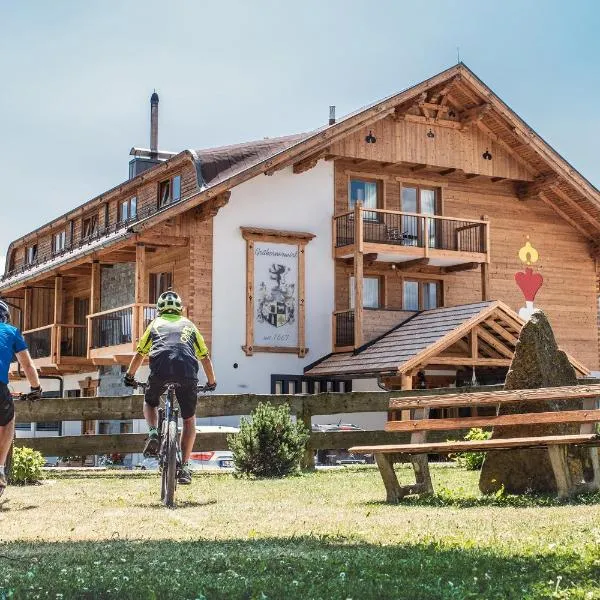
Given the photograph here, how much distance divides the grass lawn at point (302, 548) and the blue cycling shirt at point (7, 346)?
4.07 feet

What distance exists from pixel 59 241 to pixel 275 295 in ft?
45.4

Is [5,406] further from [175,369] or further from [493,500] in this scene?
[493,500]

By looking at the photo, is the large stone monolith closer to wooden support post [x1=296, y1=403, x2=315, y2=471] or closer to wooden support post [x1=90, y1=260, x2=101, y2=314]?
wooden support post [x1=296, y1=403, x2=315, y2=471]

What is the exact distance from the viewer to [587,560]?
248 inches

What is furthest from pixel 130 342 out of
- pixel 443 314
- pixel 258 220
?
pixel 443 314

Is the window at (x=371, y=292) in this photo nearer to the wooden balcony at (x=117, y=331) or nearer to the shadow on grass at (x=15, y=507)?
the wooden balcony at (x=117, y=331)

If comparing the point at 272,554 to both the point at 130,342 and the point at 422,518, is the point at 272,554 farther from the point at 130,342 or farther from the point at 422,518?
the point at 130,342

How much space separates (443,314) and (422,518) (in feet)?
64.9

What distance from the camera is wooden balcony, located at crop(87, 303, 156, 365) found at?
2670 cm

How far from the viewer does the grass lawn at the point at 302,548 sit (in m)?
5.62

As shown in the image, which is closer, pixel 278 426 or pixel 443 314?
pixel 278 426

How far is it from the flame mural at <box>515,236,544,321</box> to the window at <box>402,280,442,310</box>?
2454mm

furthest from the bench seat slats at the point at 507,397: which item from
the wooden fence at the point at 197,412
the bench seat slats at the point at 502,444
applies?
the wooden fence at the point at 197,412

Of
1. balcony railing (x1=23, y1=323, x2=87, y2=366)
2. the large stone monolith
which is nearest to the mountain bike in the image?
the large stone monolith
